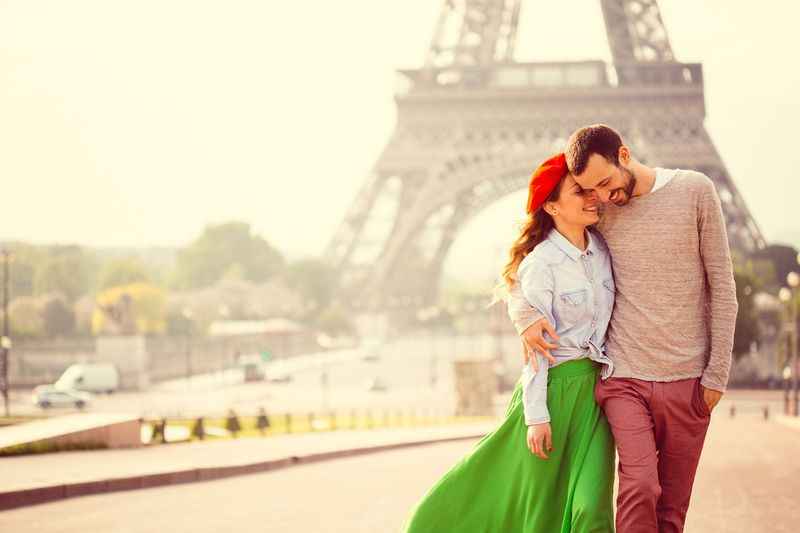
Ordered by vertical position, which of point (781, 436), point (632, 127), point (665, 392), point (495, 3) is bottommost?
point (781, 436)

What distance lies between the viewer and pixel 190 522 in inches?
272

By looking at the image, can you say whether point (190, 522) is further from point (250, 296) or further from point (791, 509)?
point (250, 296)

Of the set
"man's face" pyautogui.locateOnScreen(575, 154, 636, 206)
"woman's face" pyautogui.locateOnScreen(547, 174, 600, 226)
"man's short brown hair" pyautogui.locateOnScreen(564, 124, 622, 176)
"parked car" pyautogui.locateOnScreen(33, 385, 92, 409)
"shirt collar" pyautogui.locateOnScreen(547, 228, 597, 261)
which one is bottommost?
"parked car" pyautogui.locateOnScreen(33, 385, 92, 409)

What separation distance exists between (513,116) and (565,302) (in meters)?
44.9

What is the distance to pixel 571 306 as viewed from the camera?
426 cm

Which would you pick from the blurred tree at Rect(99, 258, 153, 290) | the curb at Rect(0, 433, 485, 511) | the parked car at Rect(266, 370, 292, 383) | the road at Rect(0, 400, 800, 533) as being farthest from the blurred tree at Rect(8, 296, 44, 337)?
the road at Rect(0, 400, 800, 533)

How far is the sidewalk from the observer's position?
26.2ft

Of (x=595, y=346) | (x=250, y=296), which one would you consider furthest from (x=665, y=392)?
(x=250, y=296)

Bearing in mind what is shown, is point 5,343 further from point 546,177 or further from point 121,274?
point 121,274

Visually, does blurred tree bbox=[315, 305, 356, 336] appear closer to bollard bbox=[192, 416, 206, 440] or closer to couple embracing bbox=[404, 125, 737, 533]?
bollard bbox=[192, 416, 206, 440]

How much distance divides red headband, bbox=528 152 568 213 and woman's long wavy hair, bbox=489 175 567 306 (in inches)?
2.4

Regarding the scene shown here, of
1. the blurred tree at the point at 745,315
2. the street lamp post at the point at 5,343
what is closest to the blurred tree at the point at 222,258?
the blurred tree at the point at 745,315

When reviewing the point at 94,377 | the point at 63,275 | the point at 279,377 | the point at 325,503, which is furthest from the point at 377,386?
the point at 325,503

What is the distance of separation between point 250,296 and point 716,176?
1273 inches
